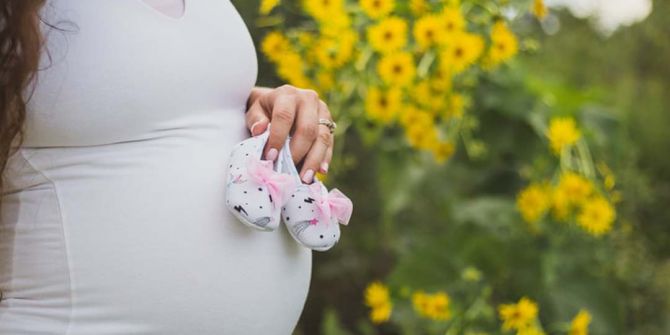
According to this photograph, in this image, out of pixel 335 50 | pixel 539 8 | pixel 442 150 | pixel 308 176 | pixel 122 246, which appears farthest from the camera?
pixel 442 150

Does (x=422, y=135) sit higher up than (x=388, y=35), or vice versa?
(x=388, y=35)

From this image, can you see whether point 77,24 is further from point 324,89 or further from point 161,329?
point 324,89

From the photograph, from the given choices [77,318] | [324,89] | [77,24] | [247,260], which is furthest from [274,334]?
[324,89]

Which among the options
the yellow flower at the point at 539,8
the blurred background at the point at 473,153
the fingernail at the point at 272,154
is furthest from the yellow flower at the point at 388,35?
the fingernail at the point at 272,154

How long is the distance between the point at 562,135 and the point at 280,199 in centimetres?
110

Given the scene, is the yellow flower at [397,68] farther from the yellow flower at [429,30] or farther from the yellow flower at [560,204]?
the yellow flower at [560,204]

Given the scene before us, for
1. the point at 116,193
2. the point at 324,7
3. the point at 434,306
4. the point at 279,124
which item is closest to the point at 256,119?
the point at 279,124

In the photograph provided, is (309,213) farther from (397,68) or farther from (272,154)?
(397,68)

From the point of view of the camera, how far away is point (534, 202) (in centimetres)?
194

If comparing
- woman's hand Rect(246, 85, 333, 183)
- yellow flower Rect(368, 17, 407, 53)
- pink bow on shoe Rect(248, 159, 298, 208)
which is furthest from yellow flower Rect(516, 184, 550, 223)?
pink bow on shoe Rect(248, 159, 298, 208)

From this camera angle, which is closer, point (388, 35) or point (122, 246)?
point (122, 246)

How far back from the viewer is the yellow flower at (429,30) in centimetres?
183

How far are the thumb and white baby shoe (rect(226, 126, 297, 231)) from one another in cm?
6

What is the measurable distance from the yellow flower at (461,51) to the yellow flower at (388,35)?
9 cm
